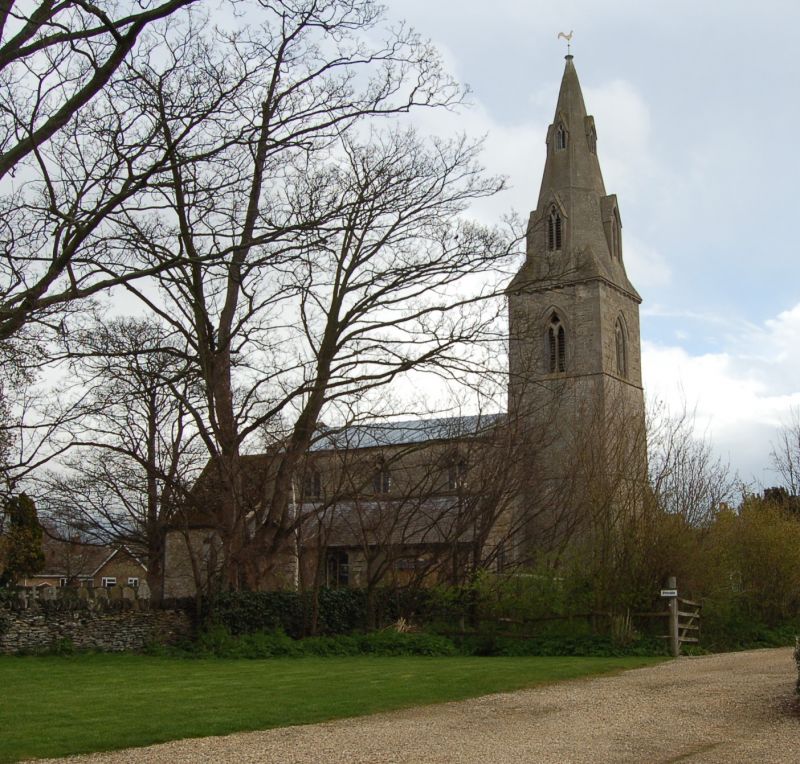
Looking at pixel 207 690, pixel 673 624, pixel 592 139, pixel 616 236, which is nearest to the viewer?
pixel 207 690

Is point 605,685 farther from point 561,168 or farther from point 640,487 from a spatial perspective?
point 561,168

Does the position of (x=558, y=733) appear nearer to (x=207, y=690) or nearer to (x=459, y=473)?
(x=207, y=690)

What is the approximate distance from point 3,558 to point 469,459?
15886 mm

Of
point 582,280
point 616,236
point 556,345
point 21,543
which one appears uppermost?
point 616,236

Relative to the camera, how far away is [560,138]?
6531 cm

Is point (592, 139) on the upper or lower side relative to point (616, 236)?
upper

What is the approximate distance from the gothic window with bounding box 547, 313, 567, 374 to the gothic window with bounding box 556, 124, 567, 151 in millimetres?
10680

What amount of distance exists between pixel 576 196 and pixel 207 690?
5355 cm

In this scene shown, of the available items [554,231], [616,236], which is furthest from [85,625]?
[616,236]

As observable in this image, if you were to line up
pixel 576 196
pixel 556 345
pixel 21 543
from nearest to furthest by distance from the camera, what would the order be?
pixel 21 543
pixel 556 345
pixel 576 196

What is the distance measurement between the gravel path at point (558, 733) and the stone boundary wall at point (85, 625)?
39.8ft

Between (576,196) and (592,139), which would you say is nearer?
(576,196)

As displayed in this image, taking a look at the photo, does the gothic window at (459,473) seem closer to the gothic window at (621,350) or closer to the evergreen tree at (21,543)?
the evergreen tree at (21,543)

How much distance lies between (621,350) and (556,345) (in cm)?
462
